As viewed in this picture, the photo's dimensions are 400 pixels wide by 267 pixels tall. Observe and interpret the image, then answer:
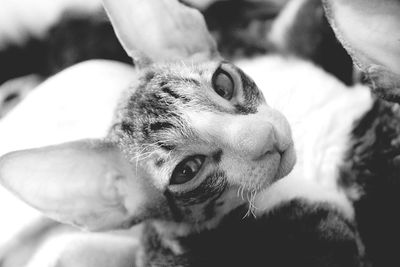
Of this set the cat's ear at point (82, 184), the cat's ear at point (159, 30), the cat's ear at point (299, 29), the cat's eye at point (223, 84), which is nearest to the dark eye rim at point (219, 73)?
the cat's eye at point (223, 84)

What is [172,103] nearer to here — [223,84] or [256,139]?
[223,84]

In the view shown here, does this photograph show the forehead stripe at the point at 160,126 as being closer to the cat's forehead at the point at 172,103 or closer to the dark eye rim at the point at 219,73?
the cat's forehead at the point at 172,103

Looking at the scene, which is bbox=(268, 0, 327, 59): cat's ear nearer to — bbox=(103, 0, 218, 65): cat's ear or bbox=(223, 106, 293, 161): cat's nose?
bbox=(103, 0, 218, 65): cat's ear

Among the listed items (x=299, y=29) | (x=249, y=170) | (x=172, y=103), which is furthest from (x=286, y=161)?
(x=299, y=29)

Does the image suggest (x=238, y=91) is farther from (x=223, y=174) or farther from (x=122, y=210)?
(x=122, y=210)

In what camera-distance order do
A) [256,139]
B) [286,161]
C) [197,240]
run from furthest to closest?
[197,240]
[286,161]
[256,139]

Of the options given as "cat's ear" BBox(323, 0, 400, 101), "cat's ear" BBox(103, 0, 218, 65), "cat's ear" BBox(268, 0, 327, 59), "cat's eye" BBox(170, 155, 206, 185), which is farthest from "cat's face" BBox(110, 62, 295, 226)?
"cat's ear" BBox(268, 0, 327, 59)
